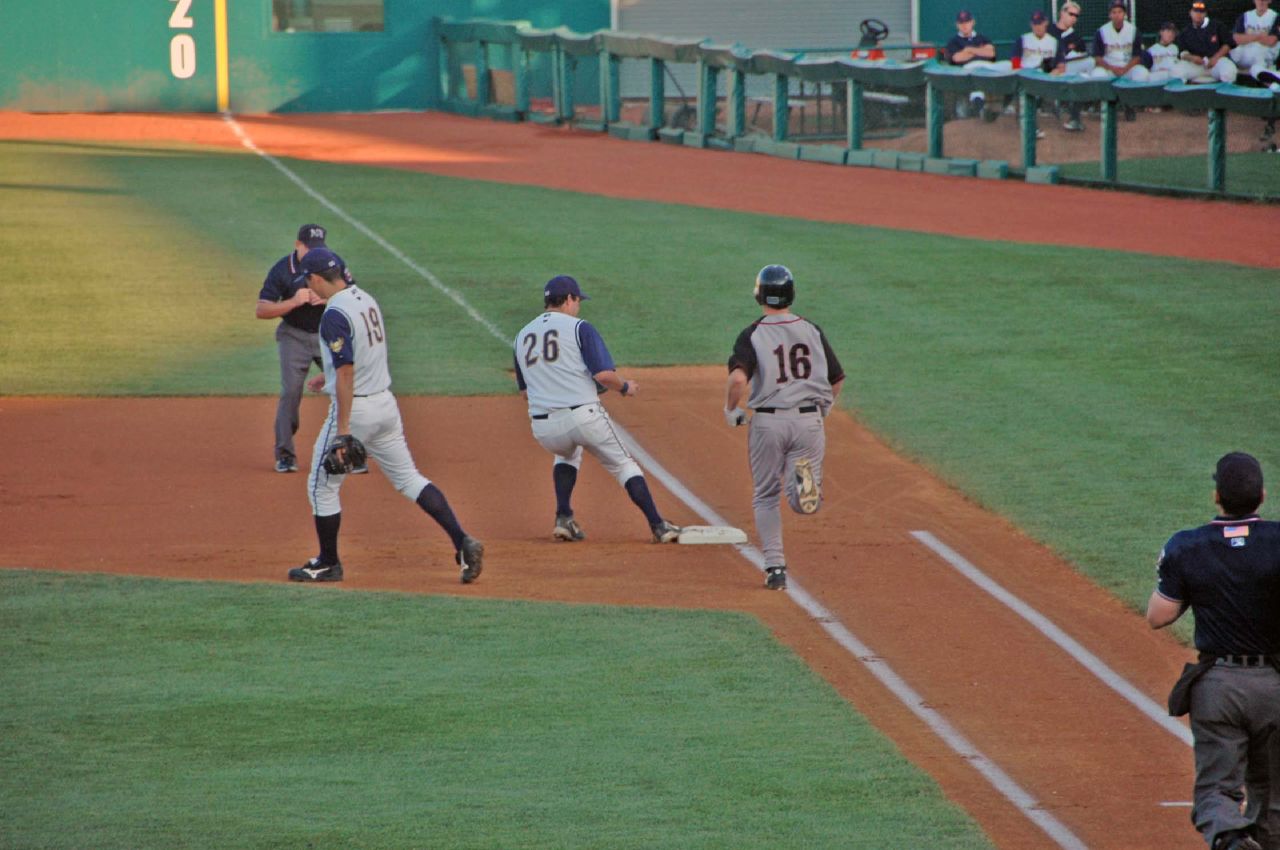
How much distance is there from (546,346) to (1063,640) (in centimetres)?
364

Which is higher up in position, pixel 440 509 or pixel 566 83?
pixel 566 83

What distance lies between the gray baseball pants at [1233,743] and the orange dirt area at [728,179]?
51.3ft

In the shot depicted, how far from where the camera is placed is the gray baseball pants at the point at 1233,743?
6016 mm

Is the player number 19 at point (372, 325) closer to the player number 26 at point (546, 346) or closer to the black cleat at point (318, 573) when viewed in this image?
the player number 26 at point (546, 346)

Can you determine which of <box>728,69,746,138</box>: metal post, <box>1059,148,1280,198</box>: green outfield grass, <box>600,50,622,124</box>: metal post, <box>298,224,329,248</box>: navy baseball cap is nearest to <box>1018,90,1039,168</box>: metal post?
<box>1059,148,1280,198</box>: green outfield grass

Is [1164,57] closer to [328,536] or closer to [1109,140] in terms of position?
[1109,140]

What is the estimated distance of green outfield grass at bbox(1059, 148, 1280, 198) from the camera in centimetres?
2338

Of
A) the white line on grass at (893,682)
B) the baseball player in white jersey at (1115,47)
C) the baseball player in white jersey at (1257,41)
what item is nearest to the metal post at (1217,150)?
the baseball player in white jersey at (1257,41)

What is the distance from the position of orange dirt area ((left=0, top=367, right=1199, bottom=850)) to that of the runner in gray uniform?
2.48 feet

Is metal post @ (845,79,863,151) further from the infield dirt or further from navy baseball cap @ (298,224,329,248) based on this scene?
navy baseball cap @ (298,224,329,248)

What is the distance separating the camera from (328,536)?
10.2 m

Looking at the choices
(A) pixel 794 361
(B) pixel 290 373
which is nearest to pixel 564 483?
(A) pixel 794 361

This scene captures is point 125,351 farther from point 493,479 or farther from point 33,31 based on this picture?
point 33,31

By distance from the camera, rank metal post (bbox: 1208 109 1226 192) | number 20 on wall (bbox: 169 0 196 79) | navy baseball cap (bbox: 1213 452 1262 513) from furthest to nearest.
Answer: number 20 on wall (bbox: 169 0 196 79), metal post (bbox: 1208 109 1226 192), navy baseball cap (bbox: 1213 452 1262 513)
